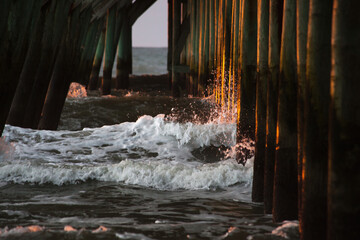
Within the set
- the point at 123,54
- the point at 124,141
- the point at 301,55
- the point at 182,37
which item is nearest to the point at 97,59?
the point at 123,54

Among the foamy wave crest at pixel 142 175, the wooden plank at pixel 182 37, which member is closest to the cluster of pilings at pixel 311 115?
the foamy wave crest at pixel 142 175

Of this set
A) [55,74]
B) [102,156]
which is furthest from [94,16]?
[102,156]

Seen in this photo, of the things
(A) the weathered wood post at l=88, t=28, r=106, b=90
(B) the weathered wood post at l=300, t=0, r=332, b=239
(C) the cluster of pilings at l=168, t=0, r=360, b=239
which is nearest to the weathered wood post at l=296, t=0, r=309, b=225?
(C) the cluster of pilings at l=168, t=0, r=360, b=239

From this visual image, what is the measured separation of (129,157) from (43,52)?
5.93ft

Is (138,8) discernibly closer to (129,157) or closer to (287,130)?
(129,157)

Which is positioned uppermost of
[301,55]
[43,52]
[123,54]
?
[123,54]

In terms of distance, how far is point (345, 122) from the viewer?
2.69m

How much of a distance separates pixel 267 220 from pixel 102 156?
4063 mm

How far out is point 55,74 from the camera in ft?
30.2

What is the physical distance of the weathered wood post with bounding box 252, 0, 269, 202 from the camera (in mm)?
4590

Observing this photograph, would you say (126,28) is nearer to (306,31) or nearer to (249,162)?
(249,162)

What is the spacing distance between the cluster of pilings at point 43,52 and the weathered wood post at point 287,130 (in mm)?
1870

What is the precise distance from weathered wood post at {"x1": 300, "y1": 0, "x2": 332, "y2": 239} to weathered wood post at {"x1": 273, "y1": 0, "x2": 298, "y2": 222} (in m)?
0.69

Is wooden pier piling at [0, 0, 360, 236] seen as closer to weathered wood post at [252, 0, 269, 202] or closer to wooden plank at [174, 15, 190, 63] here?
weathered wood post at [252, 0, 269, 202]
